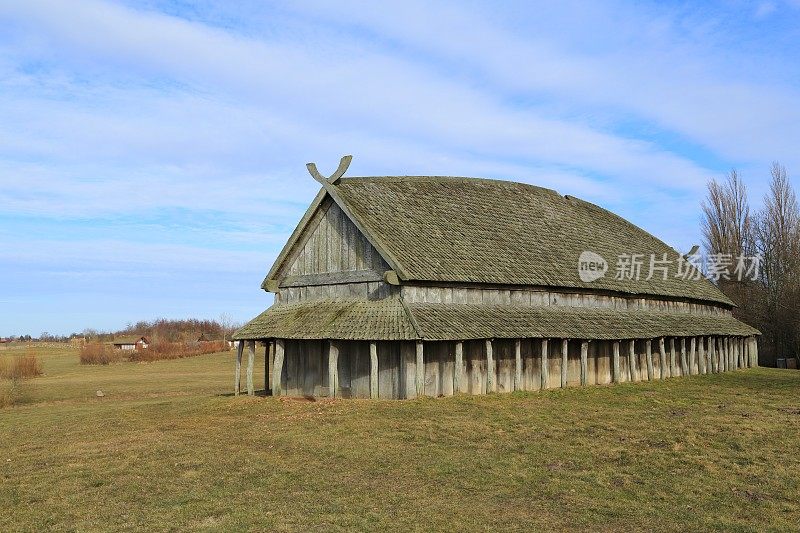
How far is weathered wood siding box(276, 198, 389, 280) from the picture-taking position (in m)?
25.6

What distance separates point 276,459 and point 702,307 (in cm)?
3448

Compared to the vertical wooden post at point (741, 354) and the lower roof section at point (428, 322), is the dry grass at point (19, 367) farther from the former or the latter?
the vertical wooden post at point (741, 354)

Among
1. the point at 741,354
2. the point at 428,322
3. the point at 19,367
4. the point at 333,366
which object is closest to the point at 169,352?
the point at 19,367

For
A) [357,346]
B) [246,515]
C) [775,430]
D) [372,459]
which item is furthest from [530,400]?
[246,515]

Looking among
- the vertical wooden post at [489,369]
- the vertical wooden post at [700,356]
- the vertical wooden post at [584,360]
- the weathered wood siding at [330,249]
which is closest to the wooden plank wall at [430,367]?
the vertical wooden post at [489,369]

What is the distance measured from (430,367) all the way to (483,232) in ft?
26.5

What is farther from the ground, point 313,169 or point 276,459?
point 313,169

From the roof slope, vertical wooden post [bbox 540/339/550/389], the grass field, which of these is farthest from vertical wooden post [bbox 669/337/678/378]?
vertical wooden post [bbox 540/339/550/389]

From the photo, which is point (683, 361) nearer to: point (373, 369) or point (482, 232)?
point (482, 232)

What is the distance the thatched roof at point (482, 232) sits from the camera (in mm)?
25781

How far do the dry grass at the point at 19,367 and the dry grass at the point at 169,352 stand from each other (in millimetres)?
19863

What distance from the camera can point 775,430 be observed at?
1702 cm

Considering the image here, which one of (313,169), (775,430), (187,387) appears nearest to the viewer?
(775,430)

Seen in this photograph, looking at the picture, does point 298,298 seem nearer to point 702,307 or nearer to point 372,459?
point 372,459
